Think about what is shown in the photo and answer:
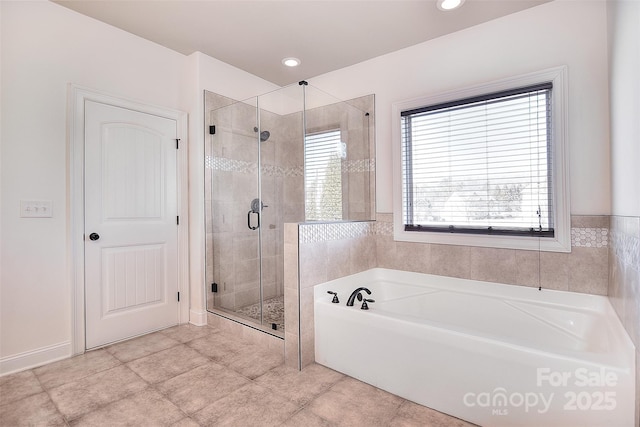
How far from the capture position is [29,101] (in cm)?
217

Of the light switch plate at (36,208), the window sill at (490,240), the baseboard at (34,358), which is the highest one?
the light switch plate at (36,208)

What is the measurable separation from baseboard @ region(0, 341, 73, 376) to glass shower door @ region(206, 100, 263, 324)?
3.60 feet

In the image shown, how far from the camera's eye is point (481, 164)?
251 cm

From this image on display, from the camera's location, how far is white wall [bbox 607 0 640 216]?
1374 millimetres

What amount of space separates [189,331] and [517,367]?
2539 millimetres

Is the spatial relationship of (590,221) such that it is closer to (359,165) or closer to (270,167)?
(359,165)

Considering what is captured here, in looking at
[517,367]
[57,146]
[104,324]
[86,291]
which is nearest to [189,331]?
[104,324]

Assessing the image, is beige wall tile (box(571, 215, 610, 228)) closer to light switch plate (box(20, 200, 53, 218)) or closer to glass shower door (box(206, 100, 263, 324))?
glass shower door (box(206, 100, 263, 324))

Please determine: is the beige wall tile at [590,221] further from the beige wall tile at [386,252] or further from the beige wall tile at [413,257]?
the beige wall tile at [386,252]

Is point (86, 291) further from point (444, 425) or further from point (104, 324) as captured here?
point (444, 425)

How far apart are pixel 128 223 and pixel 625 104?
11.2ft

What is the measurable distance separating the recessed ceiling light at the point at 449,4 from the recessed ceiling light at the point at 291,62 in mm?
1401

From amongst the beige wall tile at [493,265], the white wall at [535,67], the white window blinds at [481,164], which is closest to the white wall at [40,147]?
the white wall at [535,67]

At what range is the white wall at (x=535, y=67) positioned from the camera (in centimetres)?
209
